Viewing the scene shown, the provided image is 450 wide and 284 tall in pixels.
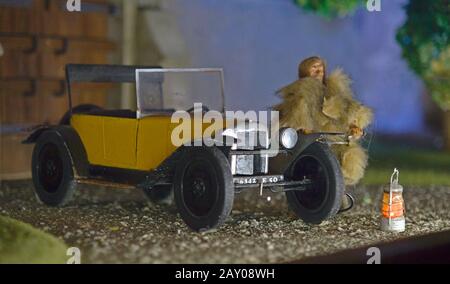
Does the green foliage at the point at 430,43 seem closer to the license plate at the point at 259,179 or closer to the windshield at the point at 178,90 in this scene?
the windshield at the point at 178,90

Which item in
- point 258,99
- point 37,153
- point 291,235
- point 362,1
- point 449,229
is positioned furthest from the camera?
point 258,99

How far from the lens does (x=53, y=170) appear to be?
5.10m

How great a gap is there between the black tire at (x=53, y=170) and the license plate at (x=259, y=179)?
4.14 ft

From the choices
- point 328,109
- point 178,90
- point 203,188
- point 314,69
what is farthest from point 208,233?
point 178,90

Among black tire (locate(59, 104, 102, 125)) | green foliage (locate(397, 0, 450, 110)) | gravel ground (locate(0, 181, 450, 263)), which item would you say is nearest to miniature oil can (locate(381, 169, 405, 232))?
gravel ground (locate(0, 181, 450, 263))

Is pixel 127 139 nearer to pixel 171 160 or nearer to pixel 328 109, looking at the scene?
pixel 171 160

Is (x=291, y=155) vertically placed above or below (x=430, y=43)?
below

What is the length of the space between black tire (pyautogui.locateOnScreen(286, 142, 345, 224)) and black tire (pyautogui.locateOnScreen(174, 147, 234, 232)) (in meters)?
0.63

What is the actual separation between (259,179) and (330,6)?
2.74m

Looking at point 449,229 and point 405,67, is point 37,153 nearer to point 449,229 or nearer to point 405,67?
point 449,229

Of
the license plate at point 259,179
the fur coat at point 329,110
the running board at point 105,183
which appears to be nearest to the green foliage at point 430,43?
the fur coat at point 329,110

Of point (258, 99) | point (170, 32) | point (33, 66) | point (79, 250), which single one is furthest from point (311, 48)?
point (79, 250)

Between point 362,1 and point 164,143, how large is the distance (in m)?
2.38

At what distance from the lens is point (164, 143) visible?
454cm
